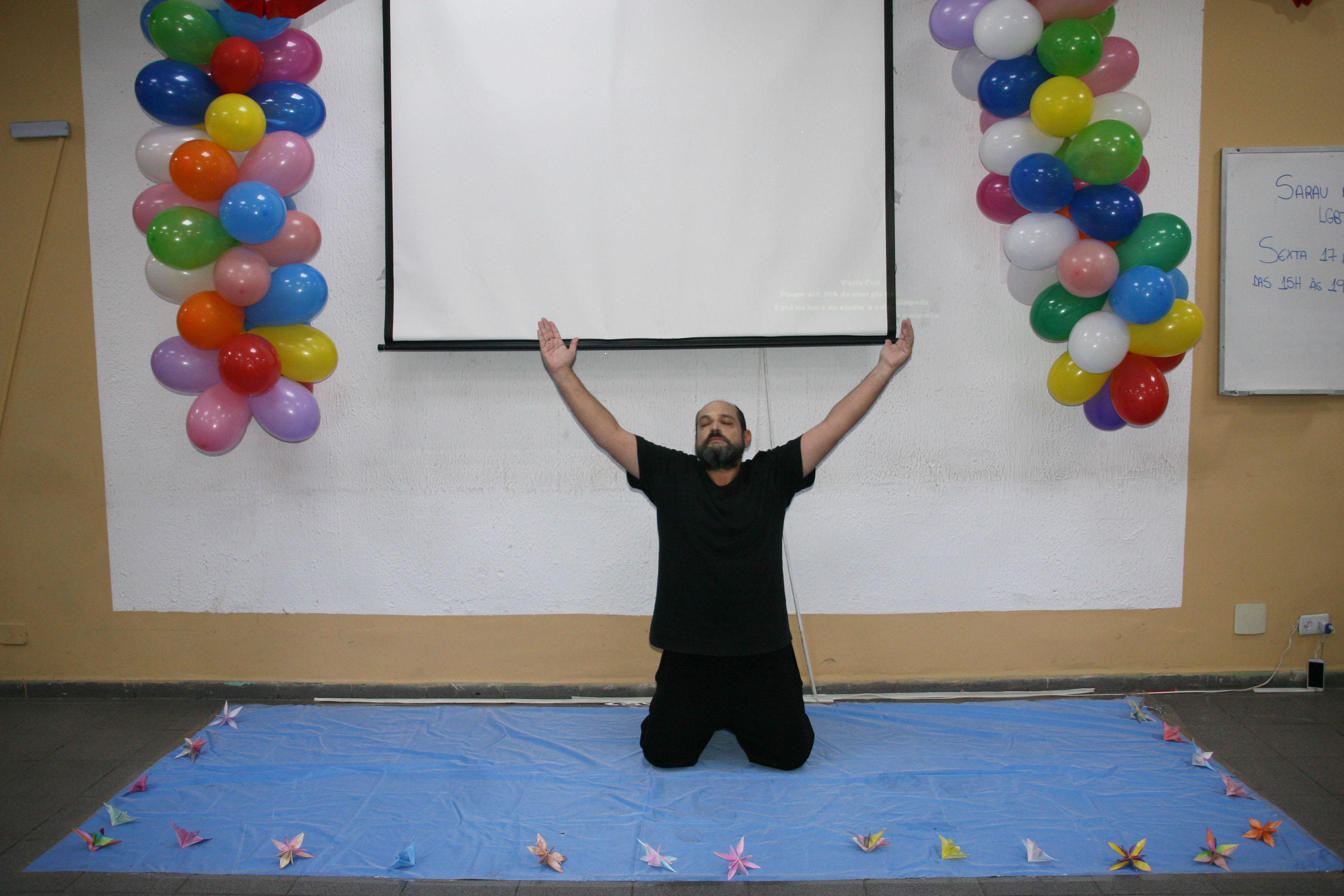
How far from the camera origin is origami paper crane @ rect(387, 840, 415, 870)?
74.2 inches

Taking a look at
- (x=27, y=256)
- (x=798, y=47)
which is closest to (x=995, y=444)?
(x=798, y=47)

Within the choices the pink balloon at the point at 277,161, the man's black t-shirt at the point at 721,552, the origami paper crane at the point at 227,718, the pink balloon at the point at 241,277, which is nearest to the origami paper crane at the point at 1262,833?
the man's black t-shirt at the point at 721,552

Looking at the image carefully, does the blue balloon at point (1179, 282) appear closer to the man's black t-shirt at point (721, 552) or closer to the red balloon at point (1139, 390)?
the red balloon at point (1139, 390)

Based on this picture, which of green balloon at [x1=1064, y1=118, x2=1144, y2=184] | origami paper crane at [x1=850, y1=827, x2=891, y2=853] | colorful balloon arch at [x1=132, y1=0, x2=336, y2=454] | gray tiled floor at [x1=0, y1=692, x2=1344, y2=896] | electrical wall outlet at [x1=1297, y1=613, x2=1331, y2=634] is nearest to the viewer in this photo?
gray tiled floor at [x1=0, y1=692, x2=1344, y2=896]

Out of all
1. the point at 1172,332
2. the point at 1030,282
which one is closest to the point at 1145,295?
the point at 1172,332

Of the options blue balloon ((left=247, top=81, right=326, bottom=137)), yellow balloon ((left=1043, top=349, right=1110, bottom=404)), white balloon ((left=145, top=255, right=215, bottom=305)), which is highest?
blue balloon ((left=247, top=81, right=326, bottom=137))

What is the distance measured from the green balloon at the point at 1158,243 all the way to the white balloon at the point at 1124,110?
30 centimetres

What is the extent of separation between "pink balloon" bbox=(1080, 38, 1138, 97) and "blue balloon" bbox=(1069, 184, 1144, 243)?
0.33 m

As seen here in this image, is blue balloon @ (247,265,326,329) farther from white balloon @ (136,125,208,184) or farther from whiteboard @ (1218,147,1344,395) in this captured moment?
whiteboard @ (1218,147,1344,395)

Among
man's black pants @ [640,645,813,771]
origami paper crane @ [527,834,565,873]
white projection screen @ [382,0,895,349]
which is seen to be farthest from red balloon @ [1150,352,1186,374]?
origami paper crane @ [527,834,565,873]

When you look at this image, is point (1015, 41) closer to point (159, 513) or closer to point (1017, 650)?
point (1017, 650)

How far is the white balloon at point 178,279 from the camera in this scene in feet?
7.93

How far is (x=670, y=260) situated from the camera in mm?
2584

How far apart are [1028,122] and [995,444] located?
103 centimetres
